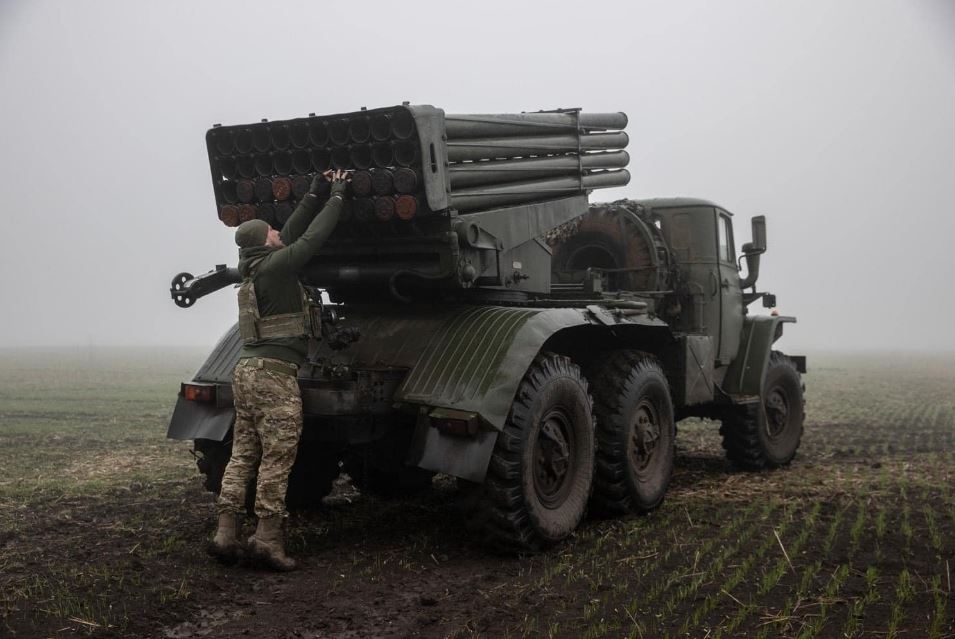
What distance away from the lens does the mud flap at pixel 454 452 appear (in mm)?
5559

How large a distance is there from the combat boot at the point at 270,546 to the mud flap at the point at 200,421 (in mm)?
834

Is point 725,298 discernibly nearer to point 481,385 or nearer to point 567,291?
point 567,291

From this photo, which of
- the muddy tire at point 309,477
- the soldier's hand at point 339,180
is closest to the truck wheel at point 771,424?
the muddy tire at point 309,477

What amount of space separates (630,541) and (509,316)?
5.83ft

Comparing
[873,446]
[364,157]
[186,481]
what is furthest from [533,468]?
[873,446]

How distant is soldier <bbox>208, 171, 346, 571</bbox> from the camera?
5621mm

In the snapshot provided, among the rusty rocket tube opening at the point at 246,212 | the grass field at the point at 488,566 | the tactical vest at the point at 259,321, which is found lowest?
the grass field at the point at 488,566

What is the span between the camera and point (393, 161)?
599 cm

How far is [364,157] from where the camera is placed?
6.07 m

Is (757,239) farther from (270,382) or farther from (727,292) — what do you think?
(270,382)

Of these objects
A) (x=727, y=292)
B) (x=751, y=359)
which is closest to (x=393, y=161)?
(x=727, y=292)

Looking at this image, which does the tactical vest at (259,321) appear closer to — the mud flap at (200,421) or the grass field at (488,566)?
the mud flap at (200,421)

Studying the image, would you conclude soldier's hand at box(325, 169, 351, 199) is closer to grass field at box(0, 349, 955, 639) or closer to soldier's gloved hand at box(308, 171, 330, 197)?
soldier's gloved hand at box(308, 171, 330, 197)

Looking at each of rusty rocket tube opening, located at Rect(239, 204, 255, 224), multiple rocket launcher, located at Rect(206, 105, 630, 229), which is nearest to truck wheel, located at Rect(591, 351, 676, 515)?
multiple rocket launcher, located at Rect(206, 105, 630, 229)
